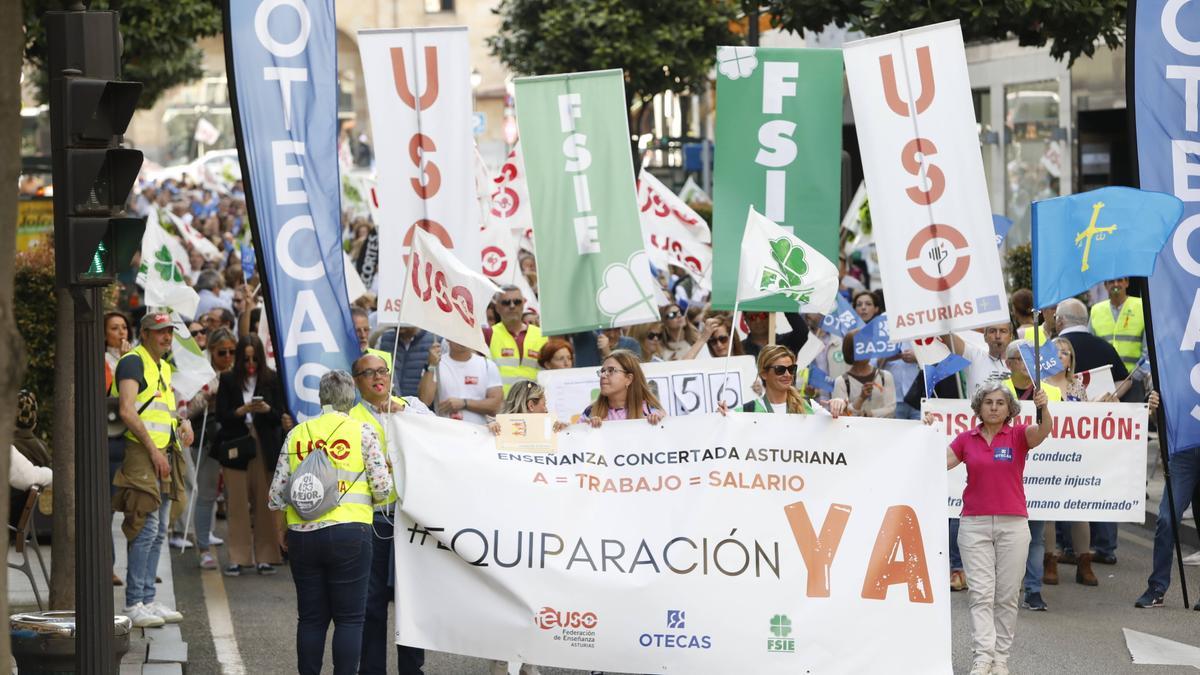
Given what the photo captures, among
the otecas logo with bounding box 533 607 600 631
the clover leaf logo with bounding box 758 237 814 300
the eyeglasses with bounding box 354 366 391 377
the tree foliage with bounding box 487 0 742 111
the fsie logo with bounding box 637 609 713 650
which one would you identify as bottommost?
the fsie logo with bounding box 637 609 713 650

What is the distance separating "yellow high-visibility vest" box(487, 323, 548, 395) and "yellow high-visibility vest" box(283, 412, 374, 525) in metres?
4.56

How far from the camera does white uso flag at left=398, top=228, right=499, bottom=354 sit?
370 inches

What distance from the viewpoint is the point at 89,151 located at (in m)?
7.64

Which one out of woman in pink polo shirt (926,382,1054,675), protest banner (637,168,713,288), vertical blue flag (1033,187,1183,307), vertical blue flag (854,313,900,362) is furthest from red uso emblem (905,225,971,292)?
protest banner (637,168,713,288)

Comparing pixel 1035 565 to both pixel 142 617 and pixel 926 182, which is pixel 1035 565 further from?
pixel 142 617

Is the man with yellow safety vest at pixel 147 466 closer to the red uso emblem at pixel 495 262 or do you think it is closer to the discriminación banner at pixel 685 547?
the discriminación banner at pixel 685 547

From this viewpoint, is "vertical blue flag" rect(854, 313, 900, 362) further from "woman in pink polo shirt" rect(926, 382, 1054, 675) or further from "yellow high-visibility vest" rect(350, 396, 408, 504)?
"yellow high-visibility vest" rect(350, 396, 408, 504)

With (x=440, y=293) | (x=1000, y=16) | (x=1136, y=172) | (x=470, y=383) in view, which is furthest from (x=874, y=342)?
(x=1000, y=16)

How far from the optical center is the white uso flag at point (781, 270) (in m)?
10.2

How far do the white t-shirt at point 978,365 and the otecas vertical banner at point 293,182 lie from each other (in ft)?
14.8

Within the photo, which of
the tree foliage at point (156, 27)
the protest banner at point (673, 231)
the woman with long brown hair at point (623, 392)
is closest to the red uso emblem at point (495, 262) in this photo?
the protest banner at point (673, 231)

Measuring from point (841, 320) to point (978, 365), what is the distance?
2.29 m

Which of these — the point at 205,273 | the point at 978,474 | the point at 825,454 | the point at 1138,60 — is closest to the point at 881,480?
the point at 825,454

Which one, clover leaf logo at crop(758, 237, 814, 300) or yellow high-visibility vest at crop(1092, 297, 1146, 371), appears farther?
yellow high-visibility vest at crop(1092, 297, 1146, 371)
